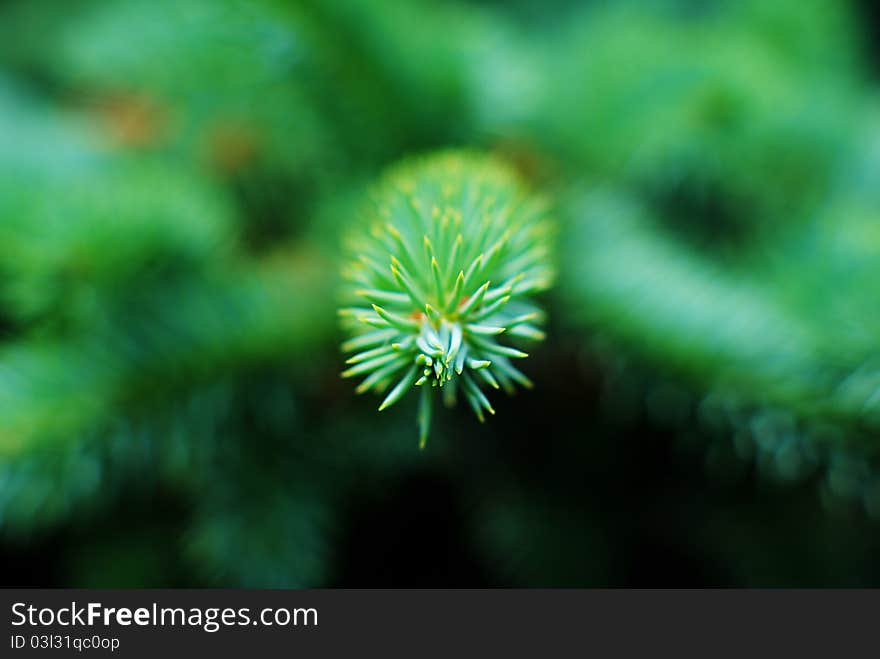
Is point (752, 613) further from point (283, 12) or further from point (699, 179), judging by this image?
point (283, 12)

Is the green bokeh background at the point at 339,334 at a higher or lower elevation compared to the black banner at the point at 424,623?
higher

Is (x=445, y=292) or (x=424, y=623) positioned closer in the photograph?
(x=445, y=292)

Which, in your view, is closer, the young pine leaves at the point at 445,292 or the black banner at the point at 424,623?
the young pine leaves at the point at 445,292

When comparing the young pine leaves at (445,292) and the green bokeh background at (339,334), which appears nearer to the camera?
the young pine leaves at (445,292)

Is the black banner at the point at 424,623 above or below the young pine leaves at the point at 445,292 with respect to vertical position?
below

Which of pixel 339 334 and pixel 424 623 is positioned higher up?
pixel 339 334
